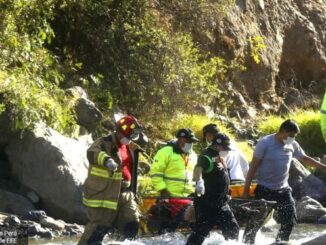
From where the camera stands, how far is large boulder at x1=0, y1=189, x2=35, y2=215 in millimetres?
12078

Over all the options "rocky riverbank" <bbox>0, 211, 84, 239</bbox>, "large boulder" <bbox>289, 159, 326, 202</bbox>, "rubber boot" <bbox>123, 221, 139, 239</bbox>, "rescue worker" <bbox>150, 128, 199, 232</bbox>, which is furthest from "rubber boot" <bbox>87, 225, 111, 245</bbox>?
"large boulder" <bbox>289, 159, 326, 202</bbox>

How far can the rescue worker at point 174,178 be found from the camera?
34.9ft

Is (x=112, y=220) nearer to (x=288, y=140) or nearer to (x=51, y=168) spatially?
(x=288, y=140)

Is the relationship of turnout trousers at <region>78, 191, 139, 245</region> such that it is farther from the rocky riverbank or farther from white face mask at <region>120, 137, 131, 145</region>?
the rocky riverbank

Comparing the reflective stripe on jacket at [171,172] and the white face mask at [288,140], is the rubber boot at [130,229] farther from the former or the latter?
the white face mask at [288,140]

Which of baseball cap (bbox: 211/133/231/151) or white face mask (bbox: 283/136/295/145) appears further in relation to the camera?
white face mask (bbox: 283/136/295/145)

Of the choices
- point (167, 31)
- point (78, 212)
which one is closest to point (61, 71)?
point (167, 31)

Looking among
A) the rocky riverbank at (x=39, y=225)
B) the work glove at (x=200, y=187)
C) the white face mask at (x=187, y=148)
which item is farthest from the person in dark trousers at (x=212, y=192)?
the rocky riverbank at (x=39, y=225)

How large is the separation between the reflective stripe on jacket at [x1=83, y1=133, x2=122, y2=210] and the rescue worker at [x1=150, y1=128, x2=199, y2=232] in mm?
1698

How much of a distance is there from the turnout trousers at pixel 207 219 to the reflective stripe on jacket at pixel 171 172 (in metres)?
1.23

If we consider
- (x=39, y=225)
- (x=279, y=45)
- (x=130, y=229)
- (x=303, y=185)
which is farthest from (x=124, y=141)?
(x=279, y=45)

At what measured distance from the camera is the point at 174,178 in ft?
35.6

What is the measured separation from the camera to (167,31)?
16578mm

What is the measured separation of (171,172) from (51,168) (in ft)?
7.62
